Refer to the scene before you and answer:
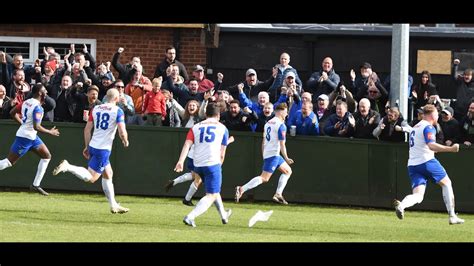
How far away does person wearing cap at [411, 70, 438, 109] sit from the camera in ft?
74.0

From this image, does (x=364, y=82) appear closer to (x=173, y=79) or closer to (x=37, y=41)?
(x=173, y=79)

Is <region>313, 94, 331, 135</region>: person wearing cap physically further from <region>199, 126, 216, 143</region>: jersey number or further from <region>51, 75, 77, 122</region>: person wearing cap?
<region>199, 126, 216, 143</region>: jersey number

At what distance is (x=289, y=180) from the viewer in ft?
72.1

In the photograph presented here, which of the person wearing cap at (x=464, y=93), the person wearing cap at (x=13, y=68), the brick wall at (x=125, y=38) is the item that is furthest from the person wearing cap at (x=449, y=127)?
the person wearing cap at (x=13, y=68)

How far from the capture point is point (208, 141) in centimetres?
1664

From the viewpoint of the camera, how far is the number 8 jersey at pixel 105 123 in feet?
60.2

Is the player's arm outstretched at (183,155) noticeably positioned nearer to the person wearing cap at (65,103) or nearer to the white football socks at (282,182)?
the white football socks at (282,182)

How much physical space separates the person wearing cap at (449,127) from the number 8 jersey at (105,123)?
239 inches

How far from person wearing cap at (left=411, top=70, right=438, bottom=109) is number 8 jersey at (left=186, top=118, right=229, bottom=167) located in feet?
23.0

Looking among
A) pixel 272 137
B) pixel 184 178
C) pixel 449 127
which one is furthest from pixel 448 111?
pixel 184 178

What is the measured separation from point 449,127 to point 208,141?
19.9ft

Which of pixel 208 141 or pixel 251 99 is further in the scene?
pixel 251 99
